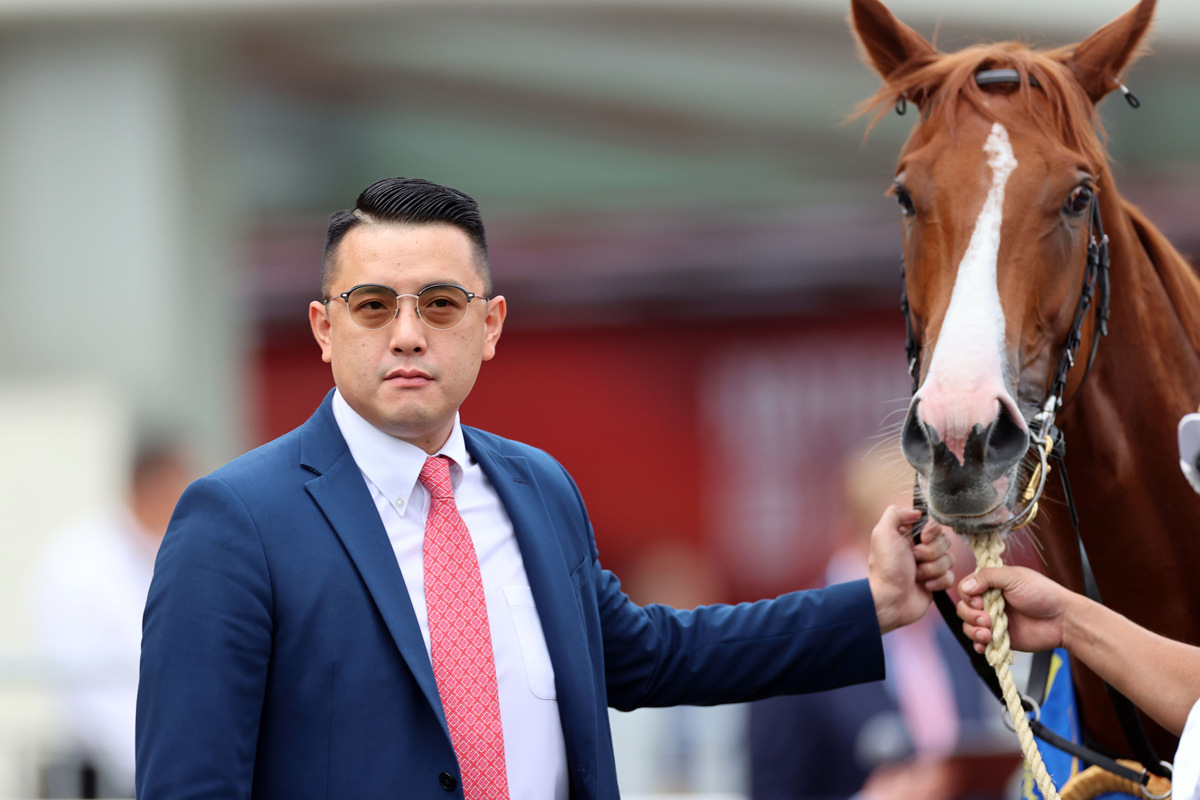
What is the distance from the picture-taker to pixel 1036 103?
7.11ft

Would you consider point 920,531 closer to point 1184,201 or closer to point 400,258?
point 400,258

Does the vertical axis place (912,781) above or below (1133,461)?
below

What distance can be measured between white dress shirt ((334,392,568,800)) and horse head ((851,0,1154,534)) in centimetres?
A: 69

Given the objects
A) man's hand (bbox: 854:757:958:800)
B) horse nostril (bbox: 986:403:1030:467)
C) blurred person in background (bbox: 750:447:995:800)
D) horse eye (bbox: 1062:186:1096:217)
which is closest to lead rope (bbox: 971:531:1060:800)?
horse nostril (bbox: 986:403:1030:467)

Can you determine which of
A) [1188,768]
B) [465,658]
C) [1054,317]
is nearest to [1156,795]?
[1188,768]

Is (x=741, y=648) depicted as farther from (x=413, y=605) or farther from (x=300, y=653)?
(x=300, y=653)

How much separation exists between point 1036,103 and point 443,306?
1145mm

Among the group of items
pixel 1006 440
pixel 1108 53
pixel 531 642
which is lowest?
pixel 531 642

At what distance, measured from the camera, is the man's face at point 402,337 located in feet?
6.10

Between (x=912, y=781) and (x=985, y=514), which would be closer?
(x=985, y=514)

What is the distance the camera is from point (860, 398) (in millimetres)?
9398

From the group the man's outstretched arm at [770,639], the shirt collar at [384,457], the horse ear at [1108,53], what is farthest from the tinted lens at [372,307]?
the horse ear at [1108,53]

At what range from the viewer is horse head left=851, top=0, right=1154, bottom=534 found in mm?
1912

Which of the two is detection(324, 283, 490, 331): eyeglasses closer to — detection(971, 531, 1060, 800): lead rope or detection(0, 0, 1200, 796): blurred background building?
detection(971, 531, 1060, 800): lead rope
